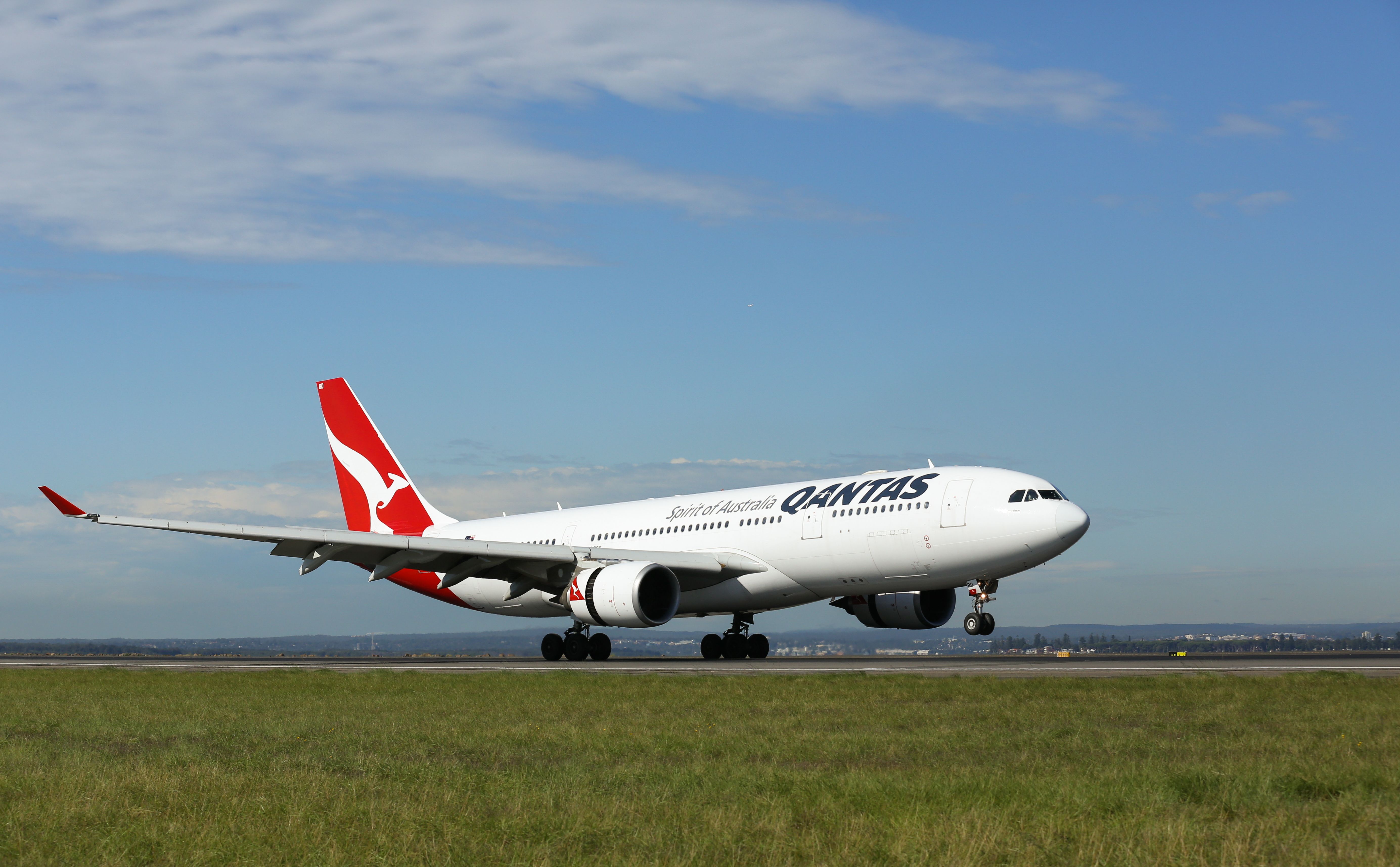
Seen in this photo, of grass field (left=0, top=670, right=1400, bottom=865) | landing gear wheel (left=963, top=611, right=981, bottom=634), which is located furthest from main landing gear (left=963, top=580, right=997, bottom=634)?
grass field (left=0, top=670, right=1400, bottom=865)

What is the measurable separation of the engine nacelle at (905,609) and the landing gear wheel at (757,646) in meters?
2.24

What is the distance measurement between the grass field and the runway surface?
5.72m

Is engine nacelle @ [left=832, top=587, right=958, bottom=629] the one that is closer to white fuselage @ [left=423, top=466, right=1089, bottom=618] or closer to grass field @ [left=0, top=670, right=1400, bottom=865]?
white fuselage @ [left=423, top=466, right=1089, bottom=618]

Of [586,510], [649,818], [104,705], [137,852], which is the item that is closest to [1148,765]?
[649,818]

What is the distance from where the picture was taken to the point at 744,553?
32688 mm

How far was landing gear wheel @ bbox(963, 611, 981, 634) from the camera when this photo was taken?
28.3 meters

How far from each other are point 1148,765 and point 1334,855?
10.5 ft

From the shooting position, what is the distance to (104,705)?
1888 cm

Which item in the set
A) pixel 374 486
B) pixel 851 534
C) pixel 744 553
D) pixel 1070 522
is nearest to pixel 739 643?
pixel 744 553

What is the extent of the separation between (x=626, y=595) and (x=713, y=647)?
20.1 ft

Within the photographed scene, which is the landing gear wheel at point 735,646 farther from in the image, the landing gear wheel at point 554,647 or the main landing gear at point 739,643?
the landing gear wheel at point 554,647

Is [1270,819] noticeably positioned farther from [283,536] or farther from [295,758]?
[283,536]

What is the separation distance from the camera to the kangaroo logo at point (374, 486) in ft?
143

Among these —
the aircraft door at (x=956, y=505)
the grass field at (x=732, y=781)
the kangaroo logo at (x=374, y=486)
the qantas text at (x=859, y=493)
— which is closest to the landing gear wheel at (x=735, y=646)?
the qantas text at (x=859, y=493)
